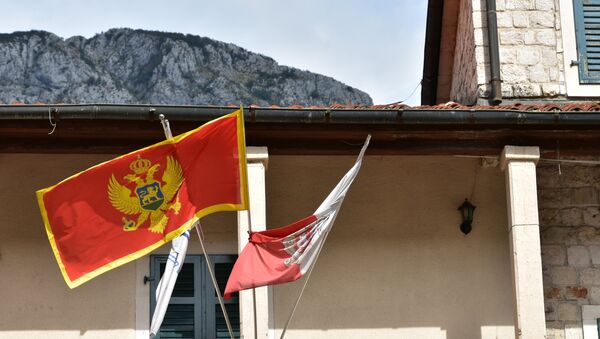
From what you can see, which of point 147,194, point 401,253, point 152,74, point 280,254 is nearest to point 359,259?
point 401,253

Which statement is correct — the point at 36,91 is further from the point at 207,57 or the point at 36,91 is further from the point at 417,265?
the point at 417,265

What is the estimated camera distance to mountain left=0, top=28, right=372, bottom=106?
109ft

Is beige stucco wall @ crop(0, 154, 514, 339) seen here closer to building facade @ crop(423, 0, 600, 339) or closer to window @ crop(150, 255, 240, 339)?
window @ crop(150, 255, 240, 339)

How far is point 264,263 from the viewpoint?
7926 mm

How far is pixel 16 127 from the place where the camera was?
857cm

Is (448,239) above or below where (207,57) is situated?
below

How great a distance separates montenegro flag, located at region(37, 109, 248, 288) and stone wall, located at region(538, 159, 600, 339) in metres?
3.25

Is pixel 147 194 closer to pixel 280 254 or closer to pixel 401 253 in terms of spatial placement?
pixel 280 254

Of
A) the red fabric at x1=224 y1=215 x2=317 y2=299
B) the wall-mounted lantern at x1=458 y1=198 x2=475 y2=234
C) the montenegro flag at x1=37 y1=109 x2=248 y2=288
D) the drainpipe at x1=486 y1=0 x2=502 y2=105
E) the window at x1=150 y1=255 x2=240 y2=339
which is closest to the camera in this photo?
the red fabric at x1=224 y1=215 x2=317 y2=299

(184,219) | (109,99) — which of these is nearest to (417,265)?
(184,219)

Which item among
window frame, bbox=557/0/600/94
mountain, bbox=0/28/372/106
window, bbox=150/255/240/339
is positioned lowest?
window, bbox=150/255/240/339

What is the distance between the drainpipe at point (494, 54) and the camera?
36.6 ft

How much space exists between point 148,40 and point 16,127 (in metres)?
27.6

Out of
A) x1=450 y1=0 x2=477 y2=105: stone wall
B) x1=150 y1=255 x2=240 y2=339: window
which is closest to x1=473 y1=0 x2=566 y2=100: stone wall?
x1=450 y1=0 x2=477 y2=105: stone wall
